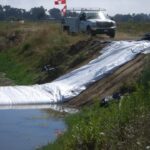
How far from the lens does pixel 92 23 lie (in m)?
43.8

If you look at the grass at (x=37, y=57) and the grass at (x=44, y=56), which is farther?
the grass at (x=37, y=57)

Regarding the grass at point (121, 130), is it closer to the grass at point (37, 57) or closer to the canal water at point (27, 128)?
the canal water at point (27, 128)

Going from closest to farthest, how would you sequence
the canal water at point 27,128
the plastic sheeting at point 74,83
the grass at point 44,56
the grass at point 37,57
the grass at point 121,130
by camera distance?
the grass at point 121,130 < the canal water at point 27,128 < the plastic sheeting at point 74,83 < the grass at point 44,56 < the grass at point 37,57

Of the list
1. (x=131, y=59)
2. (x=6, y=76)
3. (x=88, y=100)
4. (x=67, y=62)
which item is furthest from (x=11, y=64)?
(x=88, y=100)

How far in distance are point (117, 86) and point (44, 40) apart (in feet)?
70.9

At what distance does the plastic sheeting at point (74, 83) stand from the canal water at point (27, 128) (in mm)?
1794

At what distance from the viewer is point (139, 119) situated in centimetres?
1016

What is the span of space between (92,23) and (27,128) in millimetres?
26170

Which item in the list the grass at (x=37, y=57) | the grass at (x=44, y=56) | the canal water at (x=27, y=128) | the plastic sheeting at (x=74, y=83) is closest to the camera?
the canal water at (x=27, y=128)

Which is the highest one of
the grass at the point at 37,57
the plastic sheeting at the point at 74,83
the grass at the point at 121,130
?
the grass at the point at 121,130

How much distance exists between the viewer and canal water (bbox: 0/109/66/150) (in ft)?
51.6

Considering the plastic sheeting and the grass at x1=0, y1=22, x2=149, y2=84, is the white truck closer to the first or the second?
the grass at x1=0, y1=22, x2=149, y2=84

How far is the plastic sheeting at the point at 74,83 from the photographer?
24.2m

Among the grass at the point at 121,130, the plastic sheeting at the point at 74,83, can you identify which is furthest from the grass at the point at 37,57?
the grass at the point at 121,130
